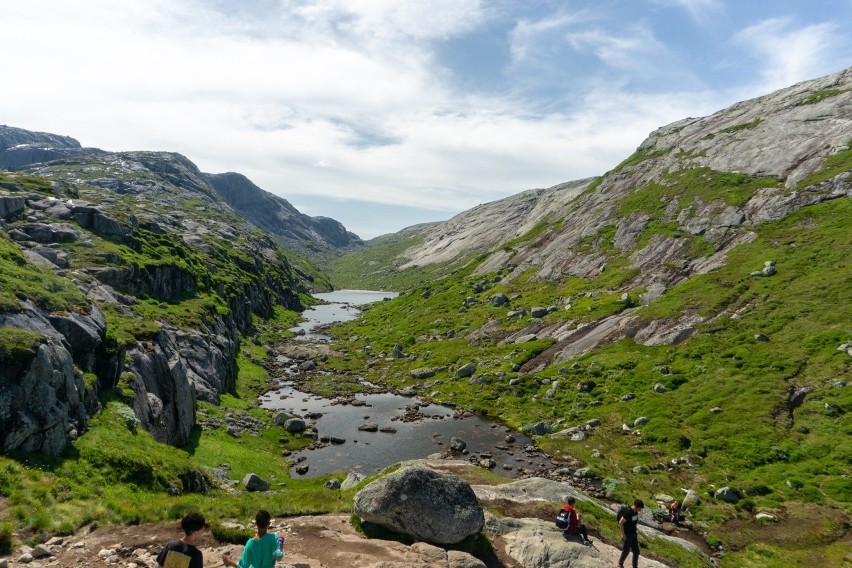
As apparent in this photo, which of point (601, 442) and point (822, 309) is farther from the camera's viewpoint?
point (822, 309)

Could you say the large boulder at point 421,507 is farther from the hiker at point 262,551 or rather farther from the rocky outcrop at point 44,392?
the rocky outcrop at point 44,392

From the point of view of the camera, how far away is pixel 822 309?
195ft

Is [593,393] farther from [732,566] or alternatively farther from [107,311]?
[107,311]

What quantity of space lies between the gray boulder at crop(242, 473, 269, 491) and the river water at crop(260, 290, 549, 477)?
7701mm

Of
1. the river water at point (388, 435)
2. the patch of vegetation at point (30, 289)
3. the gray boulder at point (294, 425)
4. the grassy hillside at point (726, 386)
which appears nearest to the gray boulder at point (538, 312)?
the grassy hillside at point (726, 386)

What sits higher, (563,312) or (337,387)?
(563,312)

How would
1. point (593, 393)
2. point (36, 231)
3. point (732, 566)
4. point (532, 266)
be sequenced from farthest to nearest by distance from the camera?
1. point (532, 266)
2. point (36, 231)
3. point (593, 393)
4. point (732, 566)

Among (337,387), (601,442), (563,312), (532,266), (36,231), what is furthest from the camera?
(532,266)

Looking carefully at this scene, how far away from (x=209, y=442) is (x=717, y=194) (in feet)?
406

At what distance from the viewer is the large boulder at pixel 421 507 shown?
21.7 metres

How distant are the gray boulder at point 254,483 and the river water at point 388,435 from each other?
25.3 ft

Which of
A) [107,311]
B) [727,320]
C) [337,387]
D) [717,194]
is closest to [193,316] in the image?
[107,311]

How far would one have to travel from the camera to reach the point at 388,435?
2500 inches

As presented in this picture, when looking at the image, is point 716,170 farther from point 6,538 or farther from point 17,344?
point 6,538
